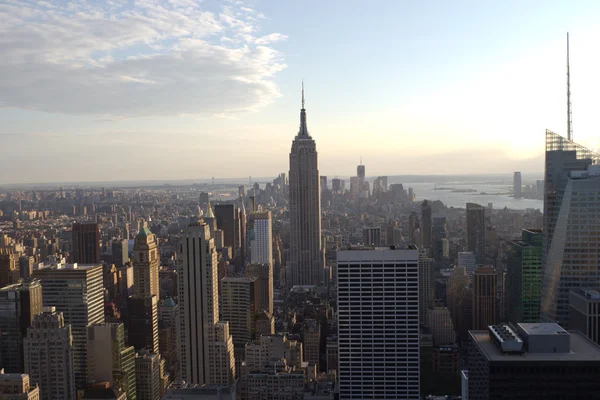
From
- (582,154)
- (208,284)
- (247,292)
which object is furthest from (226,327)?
(582,154)

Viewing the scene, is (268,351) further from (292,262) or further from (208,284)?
(292,262)

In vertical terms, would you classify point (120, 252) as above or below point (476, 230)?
below

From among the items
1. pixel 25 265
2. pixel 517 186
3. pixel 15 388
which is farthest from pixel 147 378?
pixel 517 186

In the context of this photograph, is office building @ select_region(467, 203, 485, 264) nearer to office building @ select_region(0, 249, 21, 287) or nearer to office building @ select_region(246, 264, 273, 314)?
office building @ select_region(246, 264, 273, 314)

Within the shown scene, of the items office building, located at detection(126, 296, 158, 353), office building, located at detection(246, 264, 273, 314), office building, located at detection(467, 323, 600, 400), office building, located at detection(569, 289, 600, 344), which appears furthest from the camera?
office building, located at detection(246, 264, 273, 314)

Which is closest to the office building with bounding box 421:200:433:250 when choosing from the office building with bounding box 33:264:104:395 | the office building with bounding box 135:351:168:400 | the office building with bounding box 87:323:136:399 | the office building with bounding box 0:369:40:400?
the office building with bounding box 135:351:168:400

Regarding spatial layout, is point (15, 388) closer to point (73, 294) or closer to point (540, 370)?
point (73, 294)

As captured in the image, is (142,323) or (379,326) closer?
(379,326)
